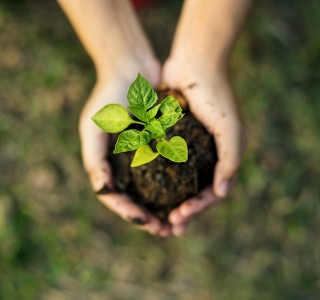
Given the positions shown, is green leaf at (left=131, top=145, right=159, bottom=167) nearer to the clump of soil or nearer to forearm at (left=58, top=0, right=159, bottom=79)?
the clump of soil

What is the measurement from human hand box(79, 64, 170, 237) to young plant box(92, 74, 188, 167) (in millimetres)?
343

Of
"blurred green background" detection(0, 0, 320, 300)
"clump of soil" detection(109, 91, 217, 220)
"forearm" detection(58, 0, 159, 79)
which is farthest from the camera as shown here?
"blurred green background" detection(0, 0, 320, 300)

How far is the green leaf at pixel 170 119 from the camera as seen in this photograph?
1283 mm

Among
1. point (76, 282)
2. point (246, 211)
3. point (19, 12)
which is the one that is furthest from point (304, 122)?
point (19, 12)

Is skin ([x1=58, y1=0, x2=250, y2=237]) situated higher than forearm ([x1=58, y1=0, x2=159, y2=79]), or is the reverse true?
forearm ([x1=58, y1=0, x2=159, y2=79])

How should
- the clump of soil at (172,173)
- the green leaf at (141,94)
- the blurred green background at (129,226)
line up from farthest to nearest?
1. the blurred green background at (129,226)
2. the clump of soil at (172,173)
3. the green leaf at (141,94)

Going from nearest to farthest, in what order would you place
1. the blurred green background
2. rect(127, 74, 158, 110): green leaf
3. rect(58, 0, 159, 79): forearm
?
rect(127, 74, 158, 110): green leaf
rect(58, 0, 159, 79): forearm
the blurred green background

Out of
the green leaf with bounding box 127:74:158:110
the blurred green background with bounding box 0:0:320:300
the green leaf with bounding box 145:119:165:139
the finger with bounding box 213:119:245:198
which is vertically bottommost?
the blurred green background with bounding box 0:0:320:300

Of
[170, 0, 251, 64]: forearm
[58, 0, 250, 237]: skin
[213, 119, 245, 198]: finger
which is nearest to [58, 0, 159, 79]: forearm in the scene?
[58, 0, 250, 237]: skin

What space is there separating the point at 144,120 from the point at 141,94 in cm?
8

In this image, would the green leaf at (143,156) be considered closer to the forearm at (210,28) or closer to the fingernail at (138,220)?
the fingernail at (138,220)

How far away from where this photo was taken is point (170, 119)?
4.25 feet

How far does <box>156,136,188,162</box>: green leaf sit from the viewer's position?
4.30 ft

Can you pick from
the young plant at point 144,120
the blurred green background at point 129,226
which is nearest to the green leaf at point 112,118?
the young plant at point 144,120
